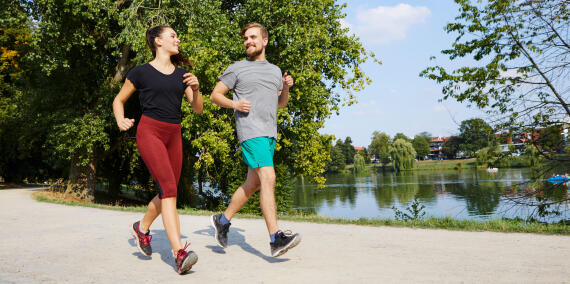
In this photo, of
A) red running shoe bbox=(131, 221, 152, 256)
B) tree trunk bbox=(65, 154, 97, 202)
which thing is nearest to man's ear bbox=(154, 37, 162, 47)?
red running shoe bbox=(131, 221, 152, 256)

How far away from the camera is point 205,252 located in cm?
448

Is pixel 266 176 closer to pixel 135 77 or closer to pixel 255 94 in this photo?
pixel 255 94

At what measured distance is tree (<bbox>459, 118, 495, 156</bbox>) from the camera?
11234 millimetres

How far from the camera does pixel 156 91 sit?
12.7 feet

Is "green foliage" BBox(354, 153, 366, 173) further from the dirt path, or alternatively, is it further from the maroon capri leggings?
the maroon capri leggings

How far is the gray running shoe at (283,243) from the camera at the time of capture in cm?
377

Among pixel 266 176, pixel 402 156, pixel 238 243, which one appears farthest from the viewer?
pixel 402 156

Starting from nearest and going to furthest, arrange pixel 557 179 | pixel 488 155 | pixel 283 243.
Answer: pixel 283 243 < pixel 557 179 < pixel 488 155

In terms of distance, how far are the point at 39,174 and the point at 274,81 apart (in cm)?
3611

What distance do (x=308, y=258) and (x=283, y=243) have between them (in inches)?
17.1

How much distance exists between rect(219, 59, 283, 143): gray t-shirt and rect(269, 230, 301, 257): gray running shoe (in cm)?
93

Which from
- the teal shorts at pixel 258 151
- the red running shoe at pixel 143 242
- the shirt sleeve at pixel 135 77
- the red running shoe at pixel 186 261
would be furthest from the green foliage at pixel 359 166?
the red running shoe at pixel 186 261

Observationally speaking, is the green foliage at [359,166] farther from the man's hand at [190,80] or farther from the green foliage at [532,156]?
the man's hand at [190,80]

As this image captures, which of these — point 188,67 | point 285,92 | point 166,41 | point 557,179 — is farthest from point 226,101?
point 188,67
